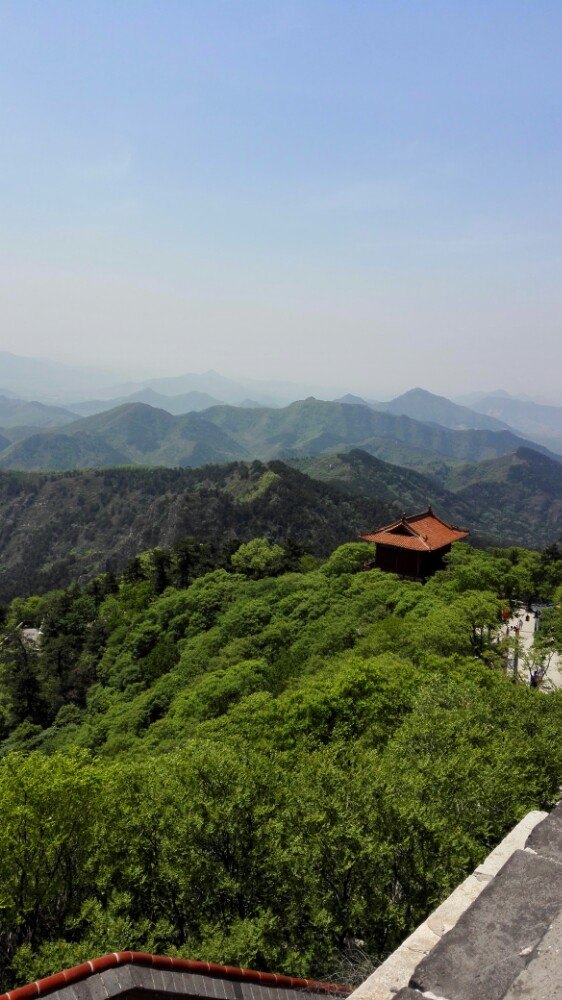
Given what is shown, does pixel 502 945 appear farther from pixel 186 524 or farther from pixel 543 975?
pixel 186 524

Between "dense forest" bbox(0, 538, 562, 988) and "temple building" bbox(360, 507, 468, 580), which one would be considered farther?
"temple building" bbox(360, 507, 468, 580)

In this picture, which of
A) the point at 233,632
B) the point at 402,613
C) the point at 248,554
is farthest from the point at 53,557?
the point at 402,613

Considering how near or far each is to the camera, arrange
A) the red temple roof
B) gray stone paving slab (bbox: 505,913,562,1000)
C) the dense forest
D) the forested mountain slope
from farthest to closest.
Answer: the forested mountain slope → the red temple roof → the dense forest → gray stone paving slab (bbox: 505,913,562,1000)

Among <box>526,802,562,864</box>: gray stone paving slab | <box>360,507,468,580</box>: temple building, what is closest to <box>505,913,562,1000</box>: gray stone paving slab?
<box>526,802,562,864</box>: gray stone paving slab

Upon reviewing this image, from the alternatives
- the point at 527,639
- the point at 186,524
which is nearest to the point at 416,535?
the point at 527,639

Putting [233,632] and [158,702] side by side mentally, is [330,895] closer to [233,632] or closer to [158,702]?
[158,702]

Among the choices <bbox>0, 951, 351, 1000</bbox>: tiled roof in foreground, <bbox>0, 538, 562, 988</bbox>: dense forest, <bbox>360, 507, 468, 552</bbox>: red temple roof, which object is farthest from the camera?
<bbox>360, 507, 468, 552</bbox>: red temple roof

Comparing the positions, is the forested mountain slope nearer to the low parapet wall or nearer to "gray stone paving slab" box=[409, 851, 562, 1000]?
the low parapet wall
